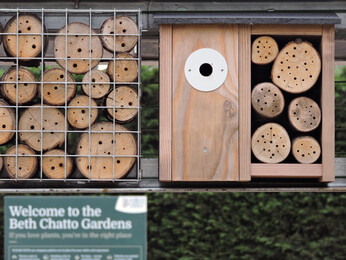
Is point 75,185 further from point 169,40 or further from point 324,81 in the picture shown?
point 324,81

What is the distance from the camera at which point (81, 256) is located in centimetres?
528

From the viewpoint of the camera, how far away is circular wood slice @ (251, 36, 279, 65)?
308 cm

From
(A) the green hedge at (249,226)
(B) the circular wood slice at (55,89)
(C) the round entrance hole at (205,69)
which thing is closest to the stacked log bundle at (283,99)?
(C) the round entrance hole at (205,69)

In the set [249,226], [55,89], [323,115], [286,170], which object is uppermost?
[55,89]

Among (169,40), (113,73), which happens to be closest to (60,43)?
(113,73)

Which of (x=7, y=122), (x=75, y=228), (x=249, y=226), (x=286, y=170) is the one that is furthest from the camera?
(x=249, y=226)

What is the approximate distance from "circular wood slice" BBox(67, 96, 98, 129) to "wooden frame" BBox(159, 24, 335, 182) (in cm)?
31

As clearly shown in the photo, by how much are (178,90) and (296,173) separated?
0.62 m

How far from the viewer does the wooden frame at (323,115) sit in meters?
3.00

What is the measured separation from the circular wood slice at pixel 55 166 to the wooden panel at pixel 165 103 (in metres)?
0.41

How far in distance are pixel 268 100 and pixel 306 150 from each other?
10.7 inches

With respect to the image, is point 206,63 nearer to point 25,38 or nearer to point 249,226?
point 25,38

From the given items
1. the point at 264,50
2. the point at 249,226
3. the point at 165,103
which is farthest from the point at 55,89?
the point at 249,226

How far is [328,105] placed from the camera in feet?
9.99
